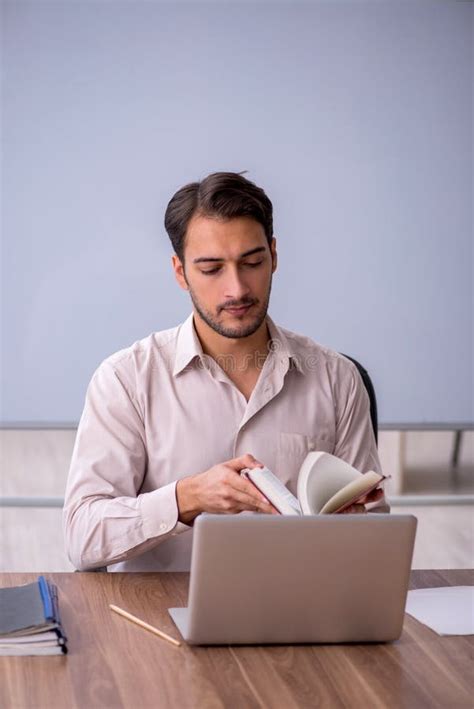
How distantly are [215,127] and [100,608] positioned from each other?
11.9 ft

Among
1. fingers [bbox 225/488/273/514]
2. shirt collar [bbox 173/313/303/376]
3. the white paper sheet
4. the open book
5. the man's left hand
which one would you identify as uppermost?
shirt collar [bbox 173/313/303/376]

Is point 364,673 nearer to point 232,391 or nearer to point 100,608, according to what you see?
point 100,608

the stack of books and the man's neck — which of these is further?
the man's neck

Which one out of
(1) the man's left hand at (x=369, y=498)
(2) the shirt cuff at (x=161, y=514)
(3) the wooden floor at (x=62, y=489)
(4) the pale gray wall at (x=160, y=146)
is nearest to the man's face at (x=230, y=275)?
(2) the shirt cuff at (x=161, y=514)

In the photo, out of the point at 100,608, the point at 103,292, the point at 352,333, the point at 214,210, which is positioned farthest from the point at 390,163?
the point at 100,608

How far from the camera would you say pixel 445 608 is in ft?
6.66

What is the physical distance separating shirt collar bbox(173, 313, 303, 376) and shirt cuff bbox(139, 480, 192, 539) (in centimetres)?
42

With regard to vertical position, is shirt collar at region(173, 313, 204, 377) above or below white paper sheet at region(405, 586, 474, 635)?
above

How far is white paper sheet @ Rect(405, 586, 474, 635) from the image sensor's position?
192 cm

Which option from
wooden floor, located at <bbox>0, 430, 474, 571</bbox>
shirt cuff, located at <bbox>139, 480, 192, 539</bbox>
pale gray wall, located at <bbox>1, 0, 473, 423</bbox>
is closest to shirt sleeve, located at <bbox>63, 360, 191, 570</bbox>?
shirt cuff, located at <bbox>139, 480, 192, 539</bbox>

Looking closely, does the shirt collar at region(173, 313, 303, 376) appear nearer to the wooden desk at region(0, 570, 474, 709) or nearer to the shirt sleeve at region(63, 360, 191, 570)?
the shirt sleeve at region(63, 360, 191, 570)


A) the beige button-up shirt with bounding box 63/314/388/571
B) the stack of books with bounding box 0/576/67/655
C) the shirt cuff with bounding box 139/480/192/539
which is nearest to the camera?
the stack of books with bounding box 0/576/67/655

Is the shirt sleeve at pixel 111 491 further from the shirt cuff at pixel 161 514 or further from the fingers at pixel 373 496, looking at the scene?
the fingers at pixel 373 496

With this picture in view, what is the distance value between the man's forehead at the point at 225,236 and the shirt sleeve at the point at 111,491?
1.06 feet
